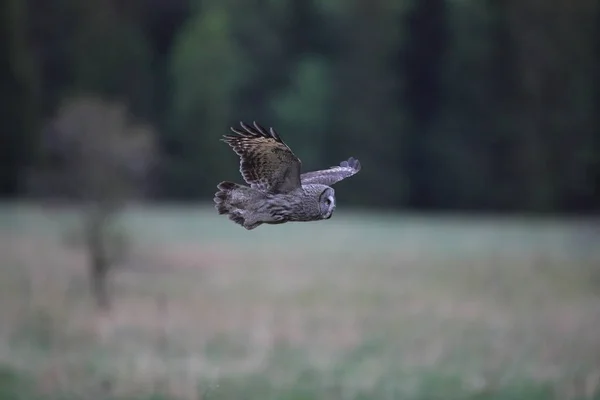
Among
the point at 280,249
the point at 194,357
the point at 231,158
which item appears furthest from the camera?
the point at 231,158

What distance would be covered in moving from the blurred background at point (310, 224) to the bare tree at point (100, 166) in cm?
5

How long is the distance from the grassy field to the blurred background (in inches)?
2.6

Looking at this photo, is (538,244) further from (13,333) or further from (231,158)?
(13,333)

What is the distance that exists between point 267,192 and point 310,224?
95.2 feet

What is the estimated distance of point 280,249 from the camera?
95.1 ft

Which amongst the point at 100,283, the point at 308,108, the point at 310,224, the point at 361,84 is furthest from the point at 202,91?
the point at 100,283

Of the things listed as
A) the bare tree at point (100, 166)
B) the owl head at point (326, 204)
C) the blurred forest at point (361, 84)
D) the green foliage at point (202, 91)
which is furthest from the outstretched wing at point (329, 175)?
the blurred forest at point (361, 84)

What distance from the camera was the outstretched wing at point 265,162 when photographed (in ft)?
21.3

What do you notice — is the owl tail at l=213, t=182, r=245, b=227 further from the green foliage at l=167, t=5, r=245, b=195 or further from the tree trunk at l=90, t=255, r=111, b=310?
the green foliage at l=167, t=5, r=245, b=195

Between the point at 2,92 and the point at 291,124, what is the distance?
10.3m

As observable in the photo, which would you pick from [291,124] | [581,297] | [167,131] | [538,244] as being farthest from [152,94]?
[581,297]

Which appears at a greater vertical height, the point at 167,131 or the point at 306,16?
the point at 306,16

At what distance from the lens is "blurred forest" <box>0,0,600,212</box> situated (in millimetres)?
36875

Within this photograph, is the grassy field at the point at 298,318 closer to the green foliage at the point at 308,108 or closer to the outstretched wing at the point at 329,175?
the outstretched wing at the point at 329,175
